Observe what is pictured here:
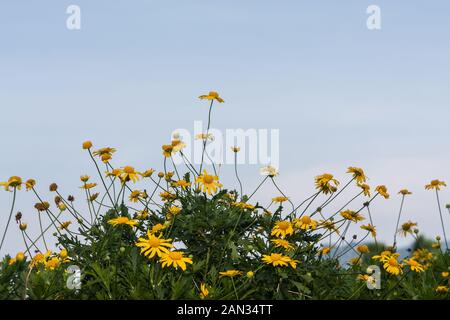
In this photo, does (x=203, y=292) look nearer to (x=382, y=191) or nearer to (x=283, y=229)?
(x=283, y=229)

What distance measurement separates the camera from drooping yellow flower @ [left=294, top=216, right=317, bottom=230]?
482 cm

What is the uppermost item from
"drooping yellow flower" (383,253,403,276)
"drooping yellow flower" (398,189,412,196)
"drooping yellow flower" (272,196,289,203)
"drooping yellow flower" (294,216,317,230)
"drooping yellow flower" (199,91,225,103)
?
"drooping yellow flower" (199,91,225,103)

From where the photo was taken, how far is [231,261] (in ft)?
15.3

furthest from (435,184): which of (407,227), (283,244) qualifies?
(283,244)

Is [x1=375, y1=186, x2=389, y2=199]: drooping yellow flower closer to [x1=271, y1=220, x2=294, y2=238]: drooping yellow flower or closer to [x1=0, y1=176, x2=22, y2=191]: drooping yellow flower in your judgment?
[x1=271, y1=220, x2=294, y2=238]: drooping yellow flower

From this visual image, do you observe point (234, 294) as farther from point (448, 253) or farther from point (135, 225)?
point (448, 253)

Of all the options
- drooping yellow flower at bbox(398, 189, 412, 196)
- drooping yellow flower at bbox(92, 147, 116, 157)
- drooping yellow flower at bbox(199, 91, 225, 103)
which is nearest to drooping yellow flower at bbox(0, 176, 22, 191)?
drooping yellow flower at bbox(92, 147, 116, 157)

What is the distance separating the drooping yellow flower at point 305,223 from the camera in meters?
4.82

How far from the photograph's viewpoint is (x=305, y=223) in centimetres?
484

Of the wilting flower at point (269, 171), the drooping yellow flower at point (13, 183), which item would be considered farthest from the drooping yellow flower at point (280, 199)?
the drooping yellow flower at point (13, 183)
